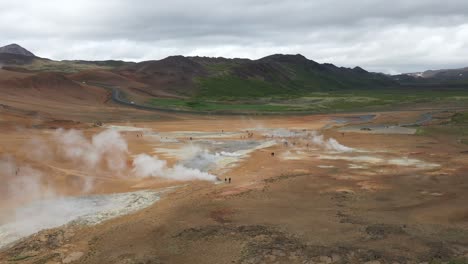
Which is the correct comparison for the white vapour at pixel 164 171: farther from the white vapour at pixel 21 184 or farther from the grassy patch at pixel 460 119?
the grassy patch at pixel 460 119

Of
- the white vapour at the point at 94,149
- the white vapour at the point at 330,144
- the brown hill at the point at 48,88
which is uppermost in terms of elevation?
the brown hill at the point at 48,88

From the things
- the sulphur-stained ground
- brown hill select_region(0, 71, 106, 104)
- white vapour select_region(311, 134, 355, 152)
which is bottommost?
the sulphur-stained ground

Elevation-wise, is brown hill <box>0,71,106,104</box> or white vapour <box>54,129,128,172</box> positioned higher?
brown hill <box>0,71,106,104</box>

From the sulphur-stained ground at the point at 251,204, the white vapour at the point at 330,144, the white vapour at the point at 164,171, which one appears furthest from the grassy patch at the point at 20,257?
the white vapour at the point at 330,144

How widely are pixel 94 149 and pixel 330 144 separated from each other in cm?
3209

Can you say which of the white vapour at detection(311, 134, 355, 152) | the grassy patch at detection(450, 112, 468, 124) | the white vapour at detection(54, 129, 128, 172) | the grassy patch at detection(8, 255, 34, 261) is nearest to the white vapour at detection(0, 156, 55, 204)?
the white vapour at detection(54, 129, 128, 172)

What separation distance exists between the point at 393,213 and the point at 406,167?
56.8 ft

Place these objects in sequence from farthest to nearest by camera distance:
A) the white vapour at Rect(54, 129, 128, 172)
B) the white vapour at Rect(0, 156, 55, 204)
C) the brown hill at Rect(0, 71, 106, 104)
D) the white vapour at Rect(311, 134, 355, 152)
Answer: the brown hill at Rect(0, 71, 106, 104)
the white vapour at Rect(311, 134, 355, 152)
the white vapour at Rect(54, 129, 128, 172)
the white vapour at Rect(0, 156, 55, 204)

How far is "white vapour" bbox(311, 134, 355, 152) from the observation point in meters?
58.0

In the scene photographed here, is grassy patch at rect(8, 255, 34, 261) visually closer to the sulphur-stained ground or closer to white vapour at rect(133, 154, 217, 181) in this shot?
the sulphur-stained ground

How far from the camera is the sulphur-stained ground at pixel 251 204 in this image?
23.3m

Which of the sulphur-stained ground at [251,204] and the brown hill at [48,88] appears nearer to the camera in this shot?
the sulphur-stained ground at [251,204]

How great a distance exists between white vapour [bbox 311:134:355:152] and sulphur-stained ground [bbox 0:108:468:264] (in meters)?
0.68

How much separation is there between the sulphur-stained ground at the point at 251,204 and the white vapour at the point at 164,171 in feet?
0.63
